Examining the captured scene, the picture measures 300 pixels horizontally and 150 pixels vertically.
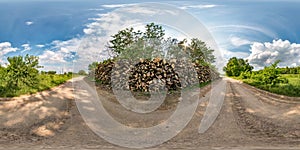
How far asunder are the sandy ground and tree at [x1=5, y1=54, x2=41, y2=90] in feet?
2.34

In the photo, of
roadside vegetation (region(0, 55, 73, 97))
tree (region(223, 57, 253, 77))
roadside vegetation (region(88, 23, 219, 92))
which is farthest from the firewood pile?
tree (region(223, 57, 253, 77))

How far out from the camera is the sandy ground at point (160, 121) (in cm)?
566

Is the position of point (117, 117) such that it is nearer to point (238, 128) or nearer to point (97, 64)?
point (238, 128)

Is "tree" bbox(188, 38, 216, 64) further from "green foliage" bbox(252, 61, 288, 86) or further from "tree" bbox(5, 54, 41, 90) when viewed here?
"tree" bbox(5, 54, 41, 90)

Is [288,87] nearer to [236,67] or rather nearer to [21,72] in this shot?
[236,67]

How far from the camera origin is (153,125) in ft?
23.1

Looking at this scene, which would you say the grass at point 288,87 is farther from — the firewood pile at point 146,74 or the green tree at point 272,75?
the firewood pile at point 146,74

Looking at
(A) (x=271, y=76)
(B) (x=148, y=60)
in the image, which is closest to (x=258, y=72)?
(A) (x=271, y=76)

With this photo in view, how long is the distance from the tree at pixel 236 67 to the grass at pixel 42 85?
6.25m

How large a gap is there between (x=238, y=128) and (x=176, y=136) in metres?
1.31

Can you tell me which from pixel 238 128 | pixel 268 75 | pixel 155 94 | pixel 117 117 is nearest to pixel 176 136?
pixel 238 128

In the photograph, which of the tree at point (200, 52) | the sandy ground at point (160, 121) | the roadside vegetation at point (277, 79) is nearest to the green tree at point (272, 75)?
the roadside vegetation at point (277, 79)

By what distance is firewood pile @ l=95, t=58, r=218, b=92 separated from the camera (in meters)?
10.0

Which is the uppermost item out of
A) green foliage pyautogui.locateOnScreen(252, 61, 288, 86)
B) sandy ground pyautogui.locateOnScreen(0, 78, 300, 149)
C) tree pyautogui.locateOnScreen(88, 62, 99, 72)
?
tree pyautogui.locateOnScreen(88, 62, 99, 72)
